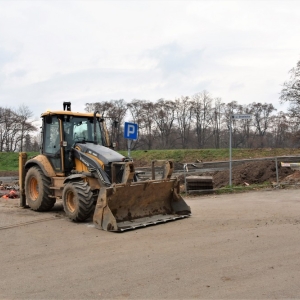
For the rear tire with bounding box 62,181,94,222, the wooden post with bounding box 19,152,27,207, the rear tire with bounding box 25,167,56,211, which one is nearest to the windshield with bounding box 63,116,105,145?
the rear tire with bounding box 25,167,56,211

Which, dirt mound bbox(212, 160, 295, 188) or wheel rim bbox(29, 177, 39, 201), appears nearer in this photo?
wheel rim bbox(29, 177, 39, 201)

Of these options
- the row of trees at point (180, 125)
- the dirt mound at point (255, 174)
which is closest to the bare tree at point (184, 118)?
the row of trees at point (180, 125)

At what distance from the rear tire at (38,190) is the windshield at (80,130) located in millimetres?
1406

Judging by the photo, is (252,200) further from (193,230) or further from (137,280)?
(137,280)

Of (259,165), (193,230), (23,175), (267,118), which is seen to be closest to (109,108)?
(267,118)

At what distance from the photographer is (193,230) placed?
786cm

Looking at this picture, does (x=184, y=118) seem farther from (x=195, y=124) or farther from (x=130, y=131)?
(x=130, y=131)

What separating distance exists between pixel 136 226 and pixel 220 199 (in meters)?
5.29

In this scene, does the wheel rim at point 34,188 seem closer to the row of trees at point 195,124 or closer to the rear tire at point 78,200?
the rear tire at point 78,200

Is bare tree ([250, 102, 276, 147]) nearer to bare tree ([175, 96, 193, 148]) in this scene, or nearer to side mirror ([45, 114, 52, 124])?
bare tree ([175, 96, 193, 148])

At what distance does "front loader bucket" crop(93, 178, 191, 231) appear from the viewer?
26.5ft

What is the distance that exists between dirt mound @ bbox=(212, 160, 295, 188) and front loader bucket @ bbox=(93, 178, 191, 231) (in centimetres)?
918

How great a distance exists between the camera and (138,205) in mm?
8906

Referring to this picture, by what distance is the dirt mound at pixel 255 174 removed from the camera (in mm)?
18406
